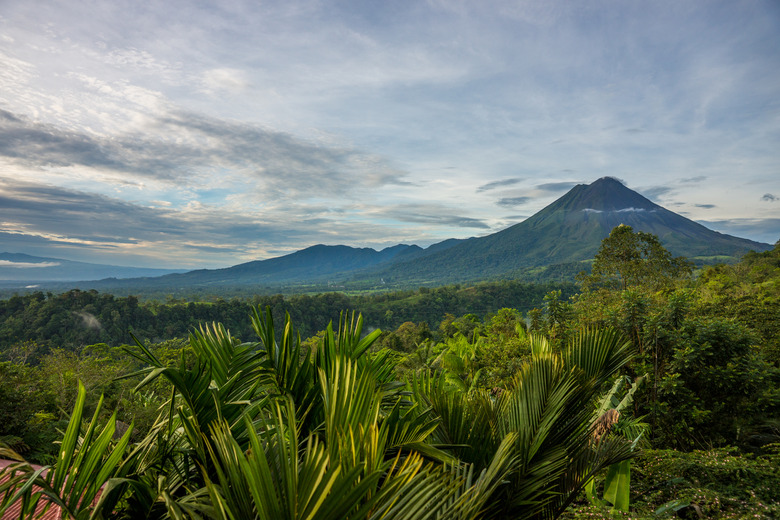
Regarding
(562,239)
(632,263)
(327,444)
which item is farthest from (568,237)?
(327,444)

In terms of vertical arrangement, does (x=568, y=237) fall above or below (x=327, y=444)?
above

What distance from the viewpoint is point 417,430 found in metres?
1.29

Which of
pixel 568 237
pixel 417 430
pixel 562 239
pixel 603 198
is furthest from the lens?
pixel 603 198

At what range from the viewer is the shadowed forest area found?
0.89 meters

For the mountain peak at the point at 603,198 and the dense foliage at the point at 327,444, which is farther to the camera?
the mountain peak at the point at 603,198

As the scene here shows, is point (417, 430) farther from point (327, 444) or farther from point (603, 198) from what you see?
point (603, 198)

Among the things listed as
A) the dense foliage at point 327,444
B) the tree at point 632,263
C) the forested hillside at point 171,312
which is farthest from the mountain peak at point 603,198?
the dense foliage at point 327,444

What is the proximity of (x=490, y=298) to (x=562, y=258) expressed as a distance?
81703mm

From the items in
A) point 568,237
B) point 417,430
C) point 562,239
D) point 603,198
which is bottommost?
point 417,430

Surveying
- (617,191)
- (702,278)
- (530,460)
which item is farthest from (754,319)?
(617,191)

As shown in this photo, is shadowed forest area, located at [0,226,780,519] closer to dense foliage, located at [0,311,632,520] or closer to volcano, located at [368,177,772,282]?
dense foliage, located at [0,311,632,520]

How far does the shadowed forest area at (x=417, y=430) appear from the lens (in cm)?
89

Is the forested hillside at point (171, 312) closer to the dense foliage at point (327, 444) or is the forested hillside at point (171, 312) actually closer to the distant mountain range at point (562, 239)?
the dense foliage at point (327, 444)

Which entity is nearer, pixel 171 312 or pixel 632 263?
pixel 632 263
